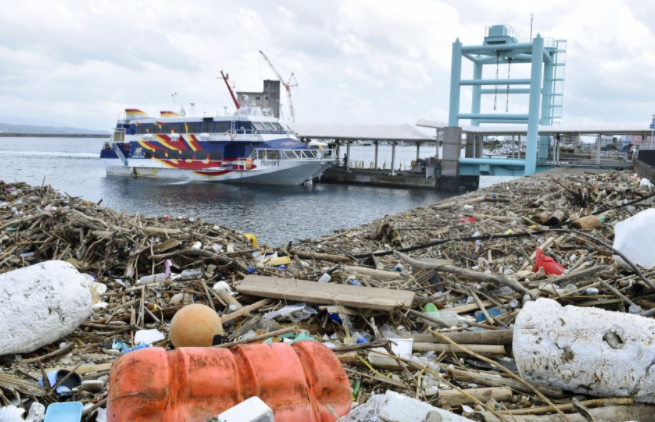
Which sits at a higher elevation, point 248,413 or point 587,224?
point 587,224

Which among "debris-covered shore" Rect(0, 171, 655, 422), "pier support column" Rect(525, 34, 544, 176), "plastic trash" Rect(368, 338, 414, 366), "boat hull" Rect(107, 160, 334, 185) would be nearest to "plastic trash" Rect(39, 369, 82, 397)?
"debris-covered shore" Rect(0, 171, 655, 422)

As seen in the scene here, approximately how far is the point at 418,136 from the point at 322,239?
37.0 meters

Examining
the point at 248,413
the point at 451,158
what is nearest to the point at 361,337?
the point at 248,413

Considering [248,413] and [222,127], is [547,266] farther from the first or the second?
[222,127]

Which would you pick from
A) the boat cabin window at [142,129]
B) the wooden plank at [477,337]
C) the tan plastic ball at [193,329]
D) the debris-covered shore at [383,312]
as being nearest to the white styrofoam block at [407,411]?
the debris-covered shore at [383,312]

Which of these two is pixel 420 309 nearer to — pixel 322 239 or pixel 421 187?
pixel 322 239

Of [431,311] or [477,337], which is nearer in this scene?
[477,337]

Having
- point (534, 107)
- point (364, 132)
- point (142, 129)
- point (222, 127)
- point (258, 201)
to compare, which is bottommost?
point (258, 201)

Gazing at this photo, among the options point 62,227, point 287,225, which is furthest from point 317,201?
point 62,227

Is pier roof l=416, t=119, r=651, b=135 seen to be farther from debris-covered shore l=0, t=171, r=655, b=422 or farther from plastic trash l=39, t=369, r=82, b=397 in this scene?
plastic trash l=39, t=369, r=82, b=397

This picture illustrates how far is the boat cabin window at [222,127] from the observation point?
4206 cm

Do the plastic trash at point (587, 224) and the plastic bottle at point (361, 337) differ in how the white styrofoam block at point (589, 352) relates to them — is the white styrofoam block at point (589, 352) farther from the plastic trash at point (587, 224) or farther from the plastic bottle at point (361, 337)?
the plastic trash at point (587, 224)

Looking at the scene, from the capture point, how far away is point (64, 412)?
314cm

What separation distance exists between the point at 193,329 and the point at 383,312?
168 cm
